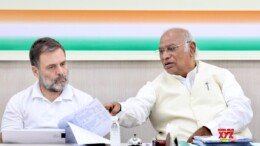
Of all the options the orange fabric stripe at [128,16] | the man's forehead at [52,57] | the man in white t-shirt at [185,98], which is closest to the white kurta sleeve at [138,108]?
the man in white t-shirt at [185,98]

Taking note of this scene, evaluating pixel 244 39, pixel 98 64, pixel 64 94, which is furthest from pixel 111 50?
pixel 244 39

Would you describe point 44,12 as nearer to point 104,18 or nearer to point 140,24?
point 104,18

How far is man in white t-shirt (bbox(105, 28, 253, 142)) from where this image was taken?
3.20 m

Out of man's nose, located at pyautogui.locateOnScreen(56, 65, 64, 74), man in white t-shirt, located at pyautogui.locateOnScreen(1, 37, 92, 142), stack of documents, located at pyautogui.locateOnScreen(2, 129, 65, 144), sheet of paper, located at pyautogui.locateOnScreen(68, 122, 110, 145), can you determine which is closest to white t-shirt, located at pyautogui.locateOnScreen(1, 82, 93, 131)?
man in white t-shirt, located at pyautogui.locateOnScreen(1, 37, 92, 142)

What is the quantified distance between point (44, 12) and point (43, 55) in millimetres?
618

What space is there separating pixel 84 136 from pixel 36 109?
0.84m

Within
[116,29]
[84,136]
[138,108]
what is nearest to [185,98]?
[138,108]

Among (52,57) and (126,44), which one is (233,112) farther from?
(52,57)

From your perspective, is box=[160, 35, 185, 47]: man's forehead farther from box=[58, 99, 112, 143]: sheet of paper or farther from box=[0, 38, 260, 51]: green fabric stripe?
box=[58, 99, 112, 143]: sheet of paper

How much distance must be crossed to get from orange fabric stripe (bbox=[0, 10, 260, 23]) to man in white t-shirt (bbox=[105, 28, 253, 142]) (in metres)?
0.33

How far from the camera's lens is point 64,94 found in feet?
10.4

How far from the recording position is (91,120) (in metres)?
2.51

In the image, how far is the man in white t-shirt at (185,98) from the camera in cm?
320

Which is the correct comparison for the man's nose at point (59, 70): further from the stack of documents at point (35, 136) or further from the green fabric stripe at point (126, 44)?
the stack of documents at point (35, 136)
